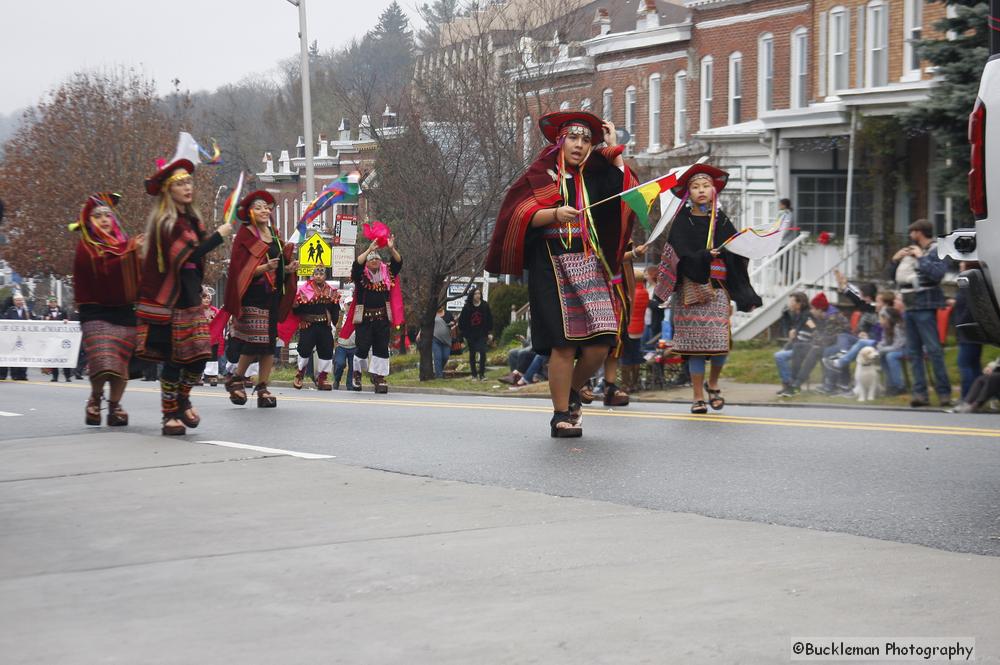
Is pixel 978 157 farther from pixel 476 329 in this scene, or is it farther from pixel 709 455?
pixel 476 329

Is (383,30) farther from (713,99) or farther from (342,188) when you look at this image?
(342,188)

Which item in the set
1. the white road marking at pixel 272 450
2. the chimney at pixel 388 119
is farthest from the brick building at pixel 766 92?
the white road marking at pixel 272 450

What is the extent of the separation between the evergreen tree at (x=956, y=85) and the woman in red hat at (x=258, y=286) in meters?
8.56

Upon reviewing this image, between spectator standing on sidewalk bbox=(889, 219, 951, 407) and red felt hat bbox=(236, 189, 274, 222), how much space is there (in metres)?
6.38

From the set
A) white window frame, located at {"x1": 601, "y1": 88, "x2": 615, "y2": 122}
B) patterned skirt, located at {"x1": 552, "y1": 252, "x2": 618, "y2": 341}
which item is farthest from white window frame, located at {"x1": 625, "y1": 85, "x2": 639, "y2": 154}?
patterned skirt, located at {"x1": 552, "y1": 252, "x2": 618, "y2": 341}

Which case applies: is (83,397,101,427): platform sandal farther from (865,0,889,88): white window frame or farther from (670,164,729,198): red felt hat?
(865,0,889,88): white window frame

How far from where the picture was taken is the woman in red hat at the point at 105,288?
38.9 ft

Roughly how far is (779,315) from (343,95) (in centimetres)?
1117

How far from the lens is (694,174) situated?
1195cm

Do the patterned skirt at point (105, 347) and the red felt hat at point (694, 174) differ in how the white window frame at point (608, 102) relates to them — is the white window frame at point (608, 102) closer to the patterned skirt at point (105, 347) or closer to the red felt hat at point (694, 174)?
the red felt hat at point (694, 174)

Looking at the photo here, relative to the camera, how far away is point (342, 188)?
15938 mm

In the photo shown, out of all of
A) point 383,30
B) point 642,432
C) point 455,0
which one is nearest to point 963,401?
point 642,432

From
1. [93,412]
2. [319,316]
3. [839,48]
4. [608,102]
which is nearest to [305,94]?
[608,102]

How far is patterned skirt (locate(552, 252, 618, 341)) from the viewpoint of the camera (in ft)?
32.1
